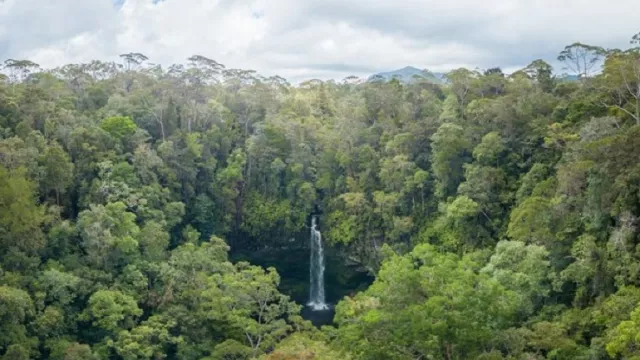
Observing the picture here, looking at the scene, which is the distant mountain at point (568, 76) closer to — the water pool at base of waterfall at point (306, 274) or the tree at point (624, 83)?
the tree at point (624, 83)

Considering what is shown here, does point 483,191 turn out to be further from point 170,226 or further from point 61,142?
point 61,142

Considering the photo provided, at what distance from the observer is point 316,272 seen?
28.4 m

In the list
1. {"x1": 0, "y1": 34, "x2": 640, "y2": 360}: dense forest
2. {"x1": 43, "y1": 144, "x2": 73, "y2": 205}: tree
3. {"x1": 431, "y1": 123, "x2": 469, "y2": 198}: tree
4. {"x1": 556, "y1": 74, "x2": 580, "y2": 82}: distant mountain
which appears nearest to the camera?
{"x1": 0, "y1": 34, "x2": 640, "y2": 360}: dense forest

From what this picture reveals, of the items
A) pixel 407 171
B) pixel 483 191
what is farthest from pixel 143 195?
pixel 483 191

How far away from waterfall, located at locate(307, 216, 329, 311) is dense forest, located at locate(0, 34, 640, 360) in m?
0.65

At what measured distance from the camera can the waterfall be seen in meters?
27.0

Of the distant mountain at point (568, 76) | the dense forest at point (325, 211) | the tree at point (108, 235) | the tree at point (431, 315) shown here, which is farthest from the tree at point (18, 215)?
the distant mountain at point (568, 76)

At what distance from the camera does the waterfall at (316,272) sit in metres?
27.0

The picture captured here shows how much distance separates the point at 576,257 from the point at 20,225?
15715 mm

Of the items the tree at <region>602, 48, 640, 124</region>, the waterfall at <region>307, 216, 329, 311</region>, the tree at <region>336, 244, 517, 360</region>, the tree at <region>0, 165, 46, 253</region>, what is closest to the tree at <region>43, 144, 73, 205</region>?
the tree at <region>0, 165, 46, 253</region>

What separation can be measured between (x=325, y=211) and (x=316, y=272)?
10.1ft

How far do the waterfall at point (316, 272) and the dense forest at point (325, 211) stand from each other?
2.14ft

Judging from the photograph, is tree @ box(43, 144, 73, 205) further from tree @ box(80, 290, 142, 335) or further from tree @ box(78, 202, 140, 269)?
tree @ box(80, 290, 142, 335)

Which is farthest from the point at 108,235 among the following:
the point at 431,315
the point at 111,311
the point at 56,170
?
the point at 431,315
